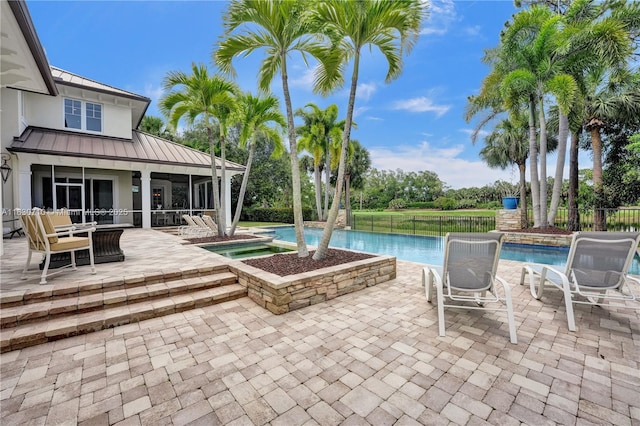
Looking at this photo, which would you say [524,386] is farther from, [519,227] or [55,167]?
[55,167]

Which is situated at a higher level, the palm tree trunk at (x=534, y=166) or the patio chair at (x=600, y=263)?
the palm tree trunk at (x=534, y=166)

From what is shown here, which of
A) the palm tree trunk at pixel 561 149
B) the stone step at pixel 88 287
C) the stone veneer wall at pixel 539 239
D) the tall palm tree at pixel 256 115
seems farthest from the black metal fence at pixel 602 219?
the stone step at pixel 88 287

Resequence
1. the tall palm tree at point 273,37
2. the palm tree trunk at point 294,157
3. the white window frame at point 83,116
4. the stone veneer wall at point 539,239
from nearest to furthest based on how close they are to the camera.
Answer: the tall palm tree at point 273,37 → the palm tree trunk at point 294,157 → the stone veneer wall at point 539,239 → the white window frame at point 83,116

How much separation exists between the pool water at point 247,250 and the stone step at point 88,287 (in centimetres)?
324

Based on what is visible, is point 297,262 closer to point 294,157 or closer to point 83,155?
point 294,157

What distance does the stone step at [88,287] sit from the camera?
367 cm

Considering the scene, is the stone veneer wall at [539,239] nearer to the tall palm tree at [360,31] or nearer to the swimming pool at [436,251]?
the swimming pool at [436,251]

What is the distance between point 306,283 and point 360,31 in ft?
15.0

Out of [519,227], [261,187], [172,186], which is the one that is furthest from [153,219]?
[519,227]

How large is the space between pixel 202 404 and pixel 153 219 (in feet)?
54.7

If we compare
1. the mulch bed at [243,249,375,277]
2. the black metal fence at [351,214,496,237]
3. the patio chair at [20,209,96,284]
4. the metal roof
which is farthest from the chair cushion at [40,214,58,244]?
the black metal fence at [351,214,496,237]

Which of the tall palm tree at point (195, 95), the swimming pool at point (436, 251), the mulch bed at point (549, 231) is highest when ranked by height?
the tall palm tree at point (195, 95)

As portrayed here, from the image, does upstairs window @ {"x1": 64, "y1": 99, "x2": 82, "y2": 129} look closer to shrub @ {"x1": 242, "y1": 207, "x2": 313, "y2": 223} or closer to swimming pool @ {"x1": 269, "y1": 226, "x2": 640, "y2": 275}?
shrub @ {"x1": 242, "y1": 207, "x2": 313, "y2": 223}

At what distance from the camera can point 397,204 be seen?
42.3 metres
